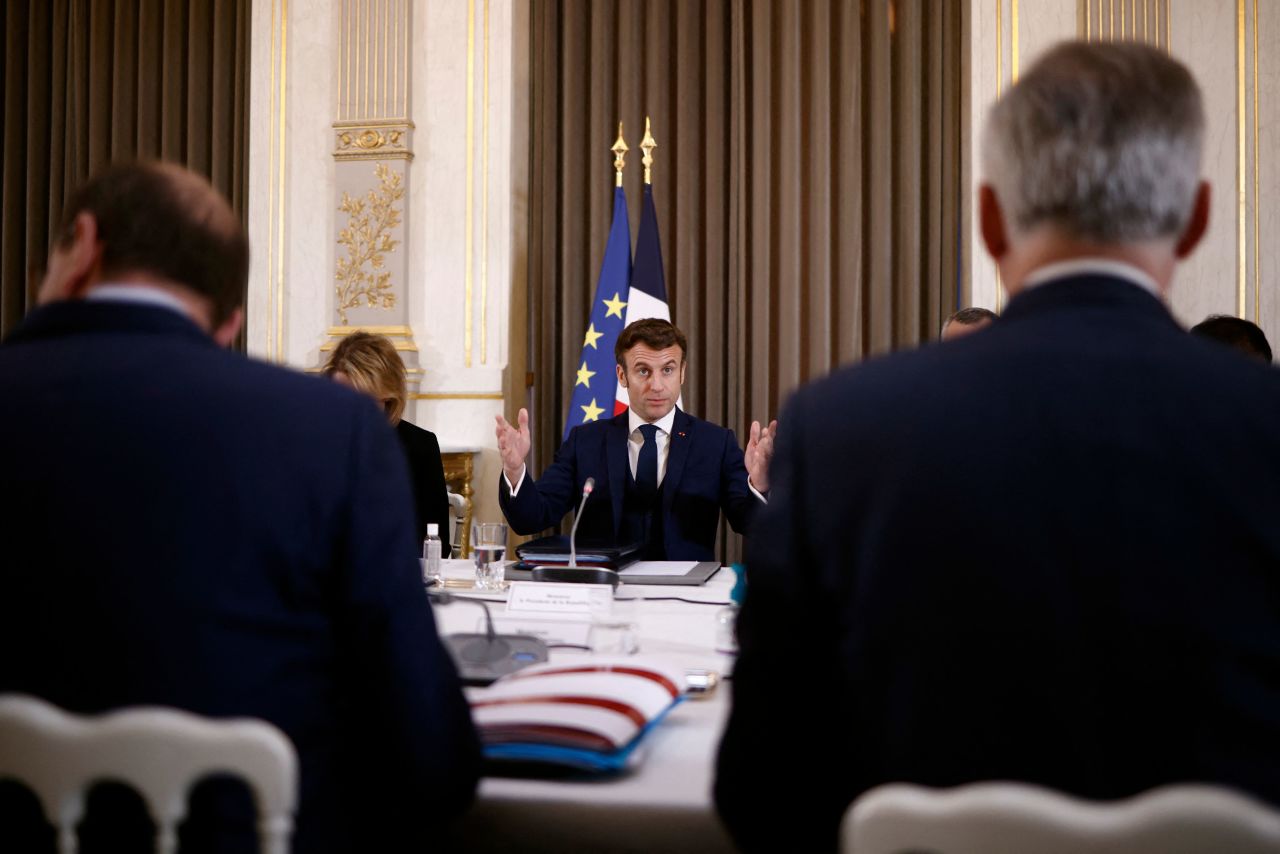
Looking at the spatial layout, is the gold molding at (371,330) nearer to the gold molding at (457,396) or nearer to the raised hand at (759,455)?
the gold molding at (457,396)

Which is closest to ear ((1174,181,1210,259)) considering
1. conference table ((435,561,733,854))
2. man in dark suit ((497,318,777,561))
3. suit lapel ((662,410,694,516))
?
conference table ((435,561,733,854))

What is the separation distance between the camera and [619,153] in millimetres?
5621

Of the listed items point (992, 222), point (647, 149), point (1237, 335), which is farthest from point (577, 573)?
point (647, 149)

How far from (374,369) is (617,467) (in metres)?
0.89

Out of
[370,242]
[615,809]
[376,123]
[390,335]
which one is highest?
[376,123]

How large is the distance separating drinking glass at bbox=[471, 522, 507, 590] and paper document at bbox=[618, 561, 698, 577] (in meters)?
0.31

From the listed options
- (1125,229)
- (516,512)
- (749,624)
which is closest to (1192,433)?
(1125,229)

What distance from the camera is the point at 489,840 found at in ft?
4.15

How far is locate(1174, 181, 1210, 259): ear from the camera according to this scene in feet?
3.59

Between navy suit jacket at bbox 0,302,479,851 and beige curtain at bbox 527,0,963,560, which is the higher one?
beige curtain at bbox 527,0,963,560

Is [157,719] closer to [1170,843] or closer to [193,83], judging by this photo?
[1170,843]

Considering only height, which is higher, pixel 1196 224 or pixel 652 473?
pixel 1196 224

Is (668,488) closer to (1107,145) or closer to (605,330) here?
(605,330)

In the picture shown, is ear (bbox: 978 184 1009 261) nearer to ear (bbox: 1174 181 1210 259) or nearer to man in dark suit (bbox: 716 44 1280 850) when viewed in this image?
man in dark suit (bbox: 716 44 1280 850)
